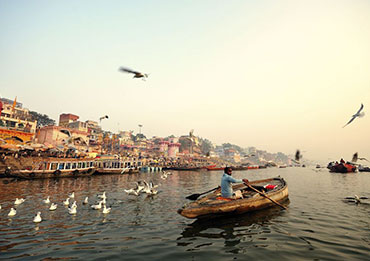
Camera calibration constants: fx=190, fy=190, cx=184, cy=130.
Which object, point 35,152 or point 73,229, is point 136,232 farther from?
point 35,152

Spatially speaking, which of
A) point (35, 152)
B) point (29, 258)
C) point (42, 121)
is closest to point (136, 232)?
point (29, 258)

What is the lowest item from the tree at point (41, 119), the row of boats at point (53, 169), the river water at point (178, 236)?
the river water at point (178, 236)

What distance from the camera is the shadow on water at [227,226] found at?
7.73 m

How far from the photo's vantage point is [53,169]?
1291 inches

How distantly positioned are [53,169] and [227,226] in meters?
34.5

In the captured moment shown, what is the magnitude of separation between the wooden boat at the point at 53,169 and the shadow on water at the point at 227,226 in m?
30.1

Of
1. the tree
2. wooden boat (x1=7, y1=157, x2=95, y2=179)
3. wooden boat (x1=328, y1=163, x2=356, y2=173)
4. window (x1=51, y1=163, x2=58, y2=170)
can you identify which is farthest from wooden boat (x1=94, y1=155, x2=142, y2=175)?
wooden boat (x1=328, y1=163, x2=356, y2=173)

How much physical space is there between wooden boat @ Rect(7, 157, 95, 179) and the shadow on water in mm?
30147

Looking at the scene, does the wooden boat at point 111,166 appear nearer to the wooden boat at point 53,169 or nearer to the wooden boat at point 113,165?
the wooden boat at point 113,165

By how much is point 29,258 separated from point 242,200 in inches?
341

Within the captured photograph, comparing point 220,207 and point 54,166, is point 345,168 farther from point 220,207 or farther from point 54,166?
point 54,166

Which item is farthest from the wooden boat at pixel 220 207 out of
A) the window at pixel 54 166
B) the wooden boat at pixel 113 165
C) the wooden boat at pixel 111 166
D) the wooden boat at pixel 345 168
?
the wooden boat at pixel 345 168

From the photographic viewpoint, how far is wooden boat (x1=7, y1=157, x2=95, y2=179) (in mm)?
28108

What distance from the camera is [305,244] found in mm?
7008
